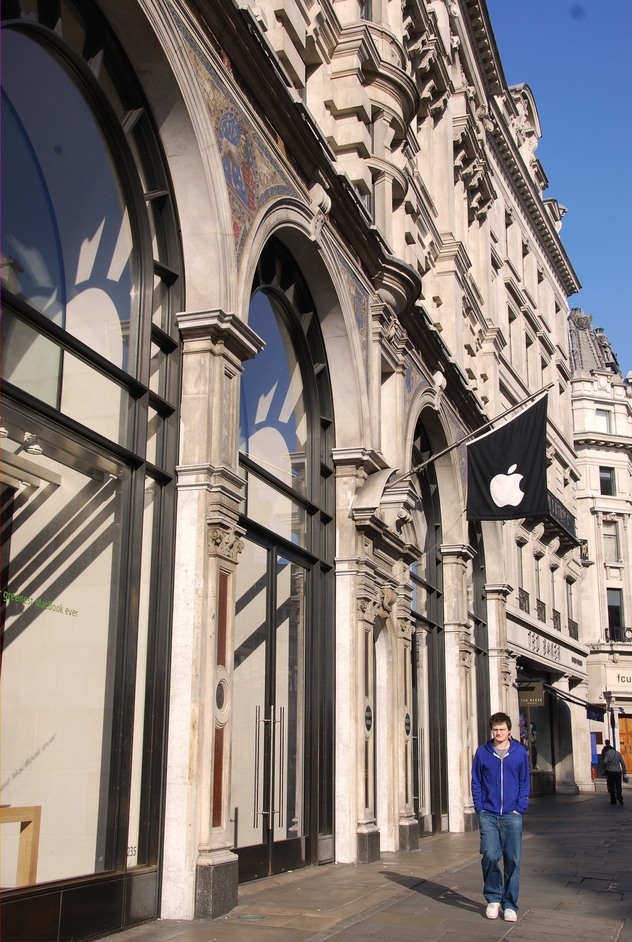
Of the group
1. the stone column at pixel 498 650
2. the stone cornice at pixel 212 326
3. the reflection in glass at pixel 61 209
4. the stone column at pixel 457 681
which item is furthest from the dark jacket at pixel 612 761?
the reflection in glass at pixel 61 209

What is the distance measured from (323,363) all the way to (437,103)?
1277cm

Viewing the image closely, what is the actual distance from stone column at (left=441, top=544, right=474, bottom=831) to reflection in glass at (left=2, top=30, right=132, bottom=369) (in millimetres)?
15064

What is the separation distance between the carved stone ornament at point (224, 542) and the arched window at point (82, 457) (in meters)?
0.45

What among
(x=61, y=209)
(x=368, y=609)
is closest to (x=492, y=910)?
(x=368, y=609)

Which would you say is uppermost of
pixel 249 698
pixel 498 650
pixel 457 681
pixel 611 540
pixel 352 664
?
pixel 611 540

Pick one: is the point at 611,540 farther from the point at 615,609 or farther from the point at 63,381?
the point at 63,381

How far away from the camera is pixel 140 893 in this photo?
9.23m

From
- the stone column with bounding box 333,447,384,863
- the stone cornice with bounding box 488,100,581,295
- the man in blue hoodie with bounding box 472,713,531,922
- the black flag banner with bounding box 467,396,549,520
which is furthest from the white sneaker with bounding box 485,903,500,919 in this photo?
the stone cornice with bounding box 488,100,581,295

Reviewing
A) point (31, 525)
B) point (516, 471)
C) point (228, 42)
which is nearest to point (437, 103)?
point (516, 471)

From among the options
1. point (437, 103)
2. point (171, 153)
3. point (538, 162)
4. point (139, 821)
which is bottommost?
point (139, 821)

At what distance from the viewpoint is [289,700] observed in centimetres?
1374

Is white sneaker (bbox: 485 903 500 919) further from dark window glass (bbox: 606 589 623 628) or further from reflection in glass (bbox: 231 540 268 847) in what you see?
dark window glass (bbox: 606 589 623 628)

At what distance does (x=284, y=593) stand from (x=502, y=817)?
519 centimetres

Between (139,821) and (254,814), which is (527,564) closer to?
(254,814)
